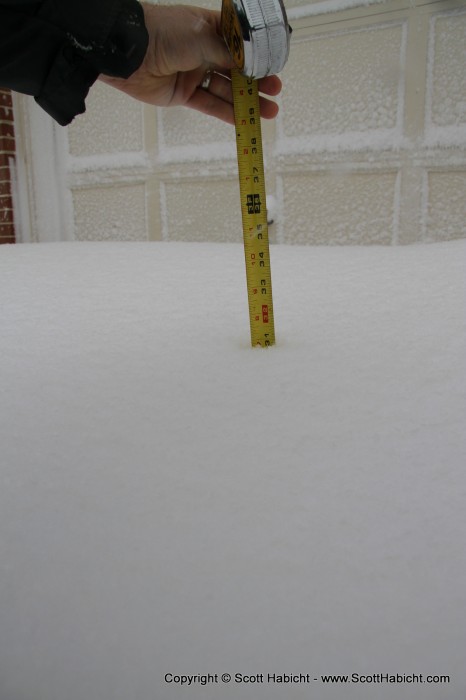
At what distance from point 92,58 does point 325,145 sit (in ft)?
7.00

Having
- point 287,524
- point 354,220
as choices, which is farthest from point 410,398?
point 354,220

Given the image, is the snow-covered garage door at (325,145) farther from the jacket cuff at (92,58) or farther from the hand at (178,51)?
the jacket cuff at (92,58)

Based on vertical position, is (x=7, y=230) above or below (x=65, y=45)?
above

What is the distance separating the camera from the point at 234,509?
1.63 ft

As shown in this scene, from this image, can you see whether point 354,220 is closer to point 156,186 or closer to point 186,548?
point 156,186

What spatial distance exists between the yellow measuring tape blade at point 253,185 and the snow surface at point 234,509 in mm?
54

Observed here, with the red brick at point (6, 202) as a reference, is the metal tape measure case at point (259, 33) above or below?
below

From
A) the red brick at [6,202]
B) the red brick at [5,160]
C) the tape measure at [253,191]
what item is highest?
the red brick at [5,160]

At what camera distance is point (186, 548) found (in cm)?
45

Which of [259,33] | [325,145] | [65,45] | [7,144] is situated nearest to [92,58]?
[65,45]

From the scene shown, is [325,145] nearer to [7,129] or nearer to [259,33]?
[259,33]

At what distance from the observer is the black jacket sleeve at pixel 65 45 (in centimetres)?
80

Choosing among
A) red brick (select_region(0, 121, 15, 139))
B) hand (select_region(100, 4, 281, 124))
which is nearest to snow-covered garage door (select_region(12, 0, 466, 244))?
red brick (select_region(0, 121, 15, 139))

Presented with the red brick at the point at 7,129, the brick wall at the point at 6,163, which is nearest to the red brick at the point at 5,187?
the brick wall at the point at 6,163
